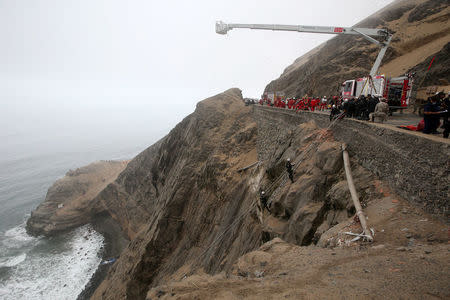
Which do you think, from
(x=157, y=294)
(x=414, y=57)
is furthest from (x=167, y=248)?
(x=414, y=57)

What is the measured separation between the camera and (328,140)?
12047mm

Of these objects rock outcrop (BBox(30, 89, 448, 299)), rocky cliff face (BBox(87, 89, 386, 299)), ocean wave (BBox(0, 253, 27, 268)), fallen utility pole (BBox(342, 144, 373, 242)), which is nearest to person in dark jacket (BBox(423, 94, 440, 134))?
rock outcrop (BBox(30, 89, 448, 299))

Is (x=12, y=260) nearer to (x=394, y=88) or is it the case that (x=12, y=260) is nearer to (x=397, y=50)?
(x=394, y=88)

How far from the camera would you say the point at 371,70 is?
18.4 m

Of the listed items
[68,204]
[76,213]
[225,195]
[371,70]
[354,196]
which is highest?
[371,70]

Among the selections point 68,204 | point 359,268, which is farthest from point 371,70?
point 68,204

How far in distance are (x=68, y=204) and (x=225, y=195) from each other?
4546 centimetres

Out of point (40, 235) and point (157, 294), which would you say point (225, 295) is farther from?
point (40, 235)

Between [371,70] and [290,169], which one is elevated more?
[371,70]

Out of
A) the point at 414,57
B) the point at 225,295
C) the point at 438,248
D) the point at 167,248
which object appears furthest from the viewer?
the point at 167,248

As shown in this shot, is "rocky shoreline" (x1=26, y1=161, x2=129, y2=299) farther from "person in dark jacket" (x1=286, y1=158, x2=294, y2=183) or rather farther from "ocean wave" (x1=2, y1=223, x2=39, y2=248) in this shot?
"person in dark jacket" (x1=286, y1=158, x2=294, y2=183)

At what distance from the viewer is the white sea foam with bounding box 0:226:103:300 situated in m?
30.7

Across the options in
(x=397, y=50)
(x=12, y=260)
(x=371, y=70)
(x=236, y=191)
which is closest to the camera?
(x=371, y=70)

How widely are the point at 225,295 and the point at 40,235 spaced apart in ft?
183
